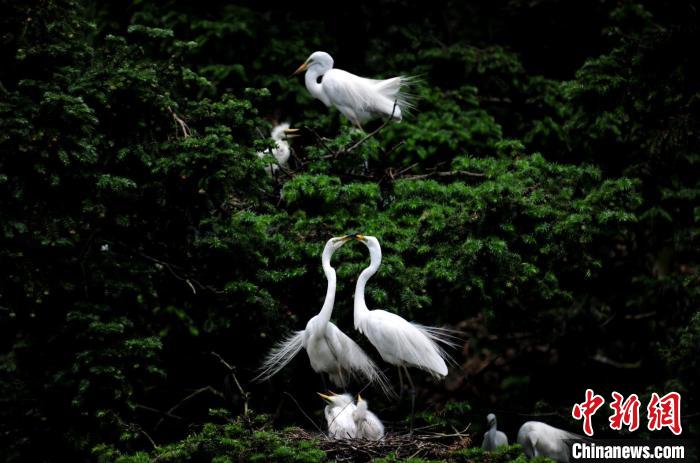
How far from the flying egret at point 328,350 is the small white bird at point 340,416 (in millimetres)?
216

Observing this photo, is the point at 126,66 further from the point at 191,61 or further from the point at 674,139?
the point at 674,139

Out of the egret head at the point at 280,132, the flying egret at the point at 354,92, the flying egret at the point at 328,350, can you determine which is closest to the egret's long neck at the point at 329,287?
the flying egret at the point at 328,350

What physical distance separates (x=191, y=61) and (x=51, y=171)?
351 cm

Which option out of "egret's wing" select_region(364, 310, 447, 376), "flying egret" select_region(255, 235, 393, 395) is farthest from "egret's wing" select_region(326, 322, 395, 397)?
"egret's wing" select_region(364, 310, 447, 376)

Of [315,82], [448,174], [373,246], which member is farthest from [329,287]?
[315,82]

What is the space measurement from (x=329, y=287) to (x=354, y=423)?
0.85 metres

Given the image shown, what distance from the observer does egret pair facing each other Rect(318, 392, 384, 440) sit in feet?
18.6

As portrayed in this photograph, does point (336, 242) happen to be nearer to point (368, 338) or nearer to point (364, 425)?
point (368, 338)

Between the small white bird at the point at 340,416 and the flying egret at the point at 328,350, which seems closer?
the small white bird at the point at 340,416

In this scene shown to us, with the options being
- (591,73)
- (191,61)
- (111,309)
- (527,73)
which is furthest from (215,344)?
(527,73)

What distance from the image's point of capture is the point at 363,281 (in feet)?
19.2

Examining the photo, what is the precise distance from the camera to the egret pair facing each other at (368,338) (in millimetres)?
5742

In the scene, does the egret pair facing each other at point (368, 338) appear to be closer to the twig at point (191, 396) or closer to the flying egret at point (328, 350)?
the flying egret at point (328, 350)

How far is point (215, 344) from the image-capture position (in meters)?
6.69
